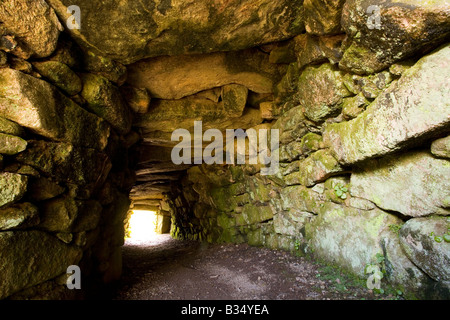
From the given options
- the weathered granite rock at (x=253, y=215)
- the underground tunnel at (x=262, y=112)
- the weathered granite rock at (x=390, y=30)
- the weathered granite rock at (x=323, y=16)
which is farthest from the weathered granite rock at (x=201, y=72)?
the weathered granite rock at (x=253, y=215)

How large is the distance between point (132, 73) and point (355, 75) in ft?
11.6

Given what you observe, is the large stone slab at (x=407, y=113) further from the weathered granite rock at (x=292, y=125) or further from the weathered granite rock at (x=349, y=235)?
the weathered granite rock at (x=292, y=125)

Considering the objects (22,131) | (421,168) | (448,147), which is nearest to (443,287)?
(421,168)

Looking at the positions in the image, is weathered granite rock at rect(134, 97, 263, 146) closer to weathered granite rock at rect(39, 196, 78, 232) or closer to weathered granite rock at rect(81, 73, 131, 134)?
weathered granite rock at rect(81, 73, 131, 134)

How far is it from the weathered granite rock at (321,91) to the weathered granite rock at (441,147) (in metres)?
1.26

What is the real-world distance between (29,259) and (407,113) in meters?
4.06

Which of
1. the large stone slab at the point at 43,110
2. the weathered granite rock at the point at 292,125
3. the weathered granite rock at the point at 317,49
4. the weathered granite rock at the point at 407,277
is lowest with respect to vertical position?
the weathered granite rock at the point at 407,277

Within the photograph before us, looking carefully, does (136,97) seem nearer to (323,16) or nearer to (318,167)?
(323,16)

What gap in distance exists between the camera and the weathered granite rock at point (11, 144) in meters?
2.41

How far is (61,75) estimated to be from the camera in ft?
10.3

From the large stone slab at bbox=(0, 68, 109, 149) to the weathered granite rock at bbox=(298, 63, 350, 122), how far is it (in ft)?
A: 10.9

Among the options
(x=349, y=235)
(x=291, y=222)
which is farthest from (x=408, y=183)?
(x=291, y=222)

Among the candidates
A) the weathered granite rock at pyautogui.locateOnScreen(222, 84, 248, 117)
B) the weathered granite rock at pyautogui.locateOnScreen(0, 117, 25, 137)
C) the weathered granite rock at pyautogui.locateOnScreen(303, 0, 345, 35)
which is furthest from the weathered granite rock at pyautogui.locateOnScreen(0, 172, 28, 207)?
the weathered granite rock at pyautogui.locateOnScreen(303, 0, 345, 35)

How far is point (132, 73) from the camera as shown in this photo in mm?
4312
